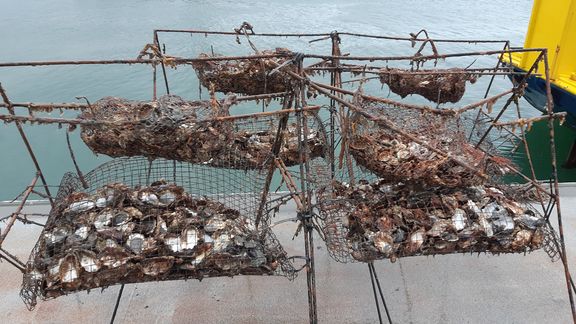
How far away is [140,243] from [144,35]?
1124 centimetres

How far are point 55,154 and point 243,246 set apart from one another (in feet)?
21.0

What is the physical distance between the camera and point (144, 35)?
496 inches

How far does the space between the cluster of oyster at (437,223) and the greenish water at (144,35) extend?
5.79 m

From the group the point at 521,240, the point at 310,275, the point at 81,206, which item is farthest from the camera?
the point at 81,206

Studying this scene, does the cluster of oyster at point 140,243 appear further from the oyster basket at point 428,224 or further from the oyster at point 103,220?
the oyster basket at point 428,224

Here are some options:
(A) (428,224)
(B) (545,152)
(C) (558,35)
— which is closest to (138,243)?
(A) (428,224)

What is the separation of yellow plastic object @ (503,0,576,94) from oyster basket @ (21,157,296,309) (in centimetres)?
604

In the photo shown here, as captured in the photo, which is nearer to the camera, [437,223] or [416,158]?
[437,223]

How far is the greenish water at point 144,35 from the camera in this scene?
8.22m

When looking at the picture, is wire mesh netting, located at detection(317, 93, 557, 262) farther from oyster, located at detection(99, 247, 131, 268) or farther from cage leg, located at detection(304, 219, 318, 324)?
oyster, located at detection(99, 247, 131, 268)

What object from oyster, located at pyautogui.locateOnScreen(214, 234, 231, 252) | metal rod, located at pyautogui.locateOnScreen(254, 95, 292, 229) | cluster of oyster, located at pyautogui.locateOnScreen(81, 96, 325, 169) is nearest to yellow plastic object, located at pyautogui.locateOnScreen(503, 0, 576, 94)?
metal rod, located at pyautogui.locateOnScreen(254, 95, 292, 229)

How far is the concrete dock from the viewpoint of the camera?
3641 millimetres

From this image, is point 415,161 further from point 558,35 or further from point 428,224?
point 558,35

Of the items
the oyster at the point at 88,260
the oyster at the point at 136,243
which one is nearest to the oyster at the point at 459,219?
the oyster at the point at 136,243
